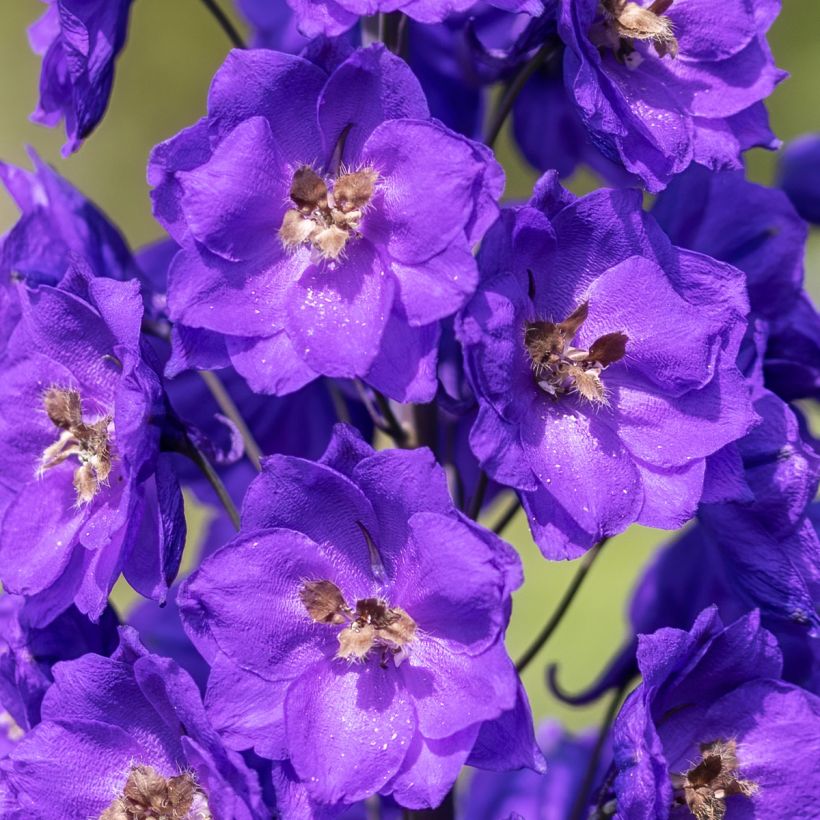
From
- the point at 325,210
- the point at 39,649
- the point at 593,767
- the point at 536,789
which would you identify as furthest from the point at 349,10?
the point at 536,789

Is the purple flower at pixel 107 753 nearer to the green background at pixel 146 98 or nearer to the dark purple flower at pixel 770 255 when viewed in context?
the dark purple flower at pixel 770 255

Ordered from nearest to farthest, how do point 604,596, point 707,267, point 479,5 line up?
point 707,267 → point 479,5 → point 604,596

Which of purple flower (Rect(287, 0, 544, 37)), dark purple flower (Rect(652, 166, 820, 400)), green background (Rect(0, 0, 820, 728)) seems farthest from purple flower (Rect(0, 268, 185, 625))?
green background (Rect(0, 0, 820, 728))

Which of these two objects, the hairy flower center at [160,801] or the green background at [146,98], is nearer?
the hairy flower center at [160,801]

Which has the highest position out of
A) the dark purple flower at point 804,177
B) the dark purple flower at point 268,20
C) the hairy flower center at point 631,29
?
the hairy flower center at point 631,29

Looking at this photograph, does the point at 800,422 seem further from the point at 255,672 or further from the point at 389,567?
the point at 255,672

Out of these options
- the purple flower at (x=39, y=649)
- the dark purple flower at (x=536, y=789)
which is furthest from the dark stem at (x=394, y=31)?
the dark purple flower at (x=536, y=789)

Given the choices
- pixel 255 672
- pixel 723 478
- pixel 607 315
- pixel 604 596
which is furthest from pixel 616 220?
pixel 604 596
